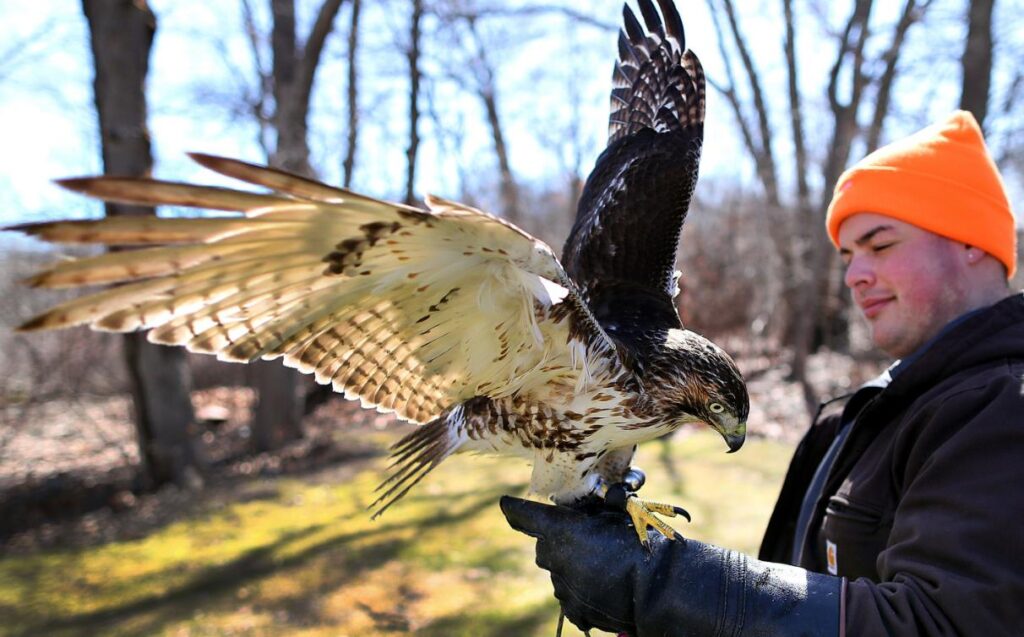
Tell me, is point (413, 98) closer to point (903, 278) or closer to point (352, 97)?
point (352, 97)

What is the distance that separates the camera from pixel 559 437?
7.37 ft

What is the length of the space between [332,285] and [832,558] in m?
1.59

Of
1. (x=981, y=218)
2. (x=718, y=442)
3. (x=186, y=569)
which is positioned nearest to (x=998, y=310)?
(x=981, y=218)

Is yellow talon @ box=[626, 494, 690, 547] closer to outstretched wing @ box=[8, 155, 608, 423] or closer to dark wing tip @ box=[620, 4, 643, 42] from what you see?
outstretched wing @ box=[8, 155, 608, 423]

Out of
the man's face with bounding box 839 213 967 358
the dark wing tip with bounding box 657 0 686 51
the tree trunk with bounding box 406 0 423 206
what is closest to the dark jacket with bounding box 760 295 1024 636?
the man's face with bounding box 839 213 967 358

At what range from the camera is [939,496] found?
4.46 feet

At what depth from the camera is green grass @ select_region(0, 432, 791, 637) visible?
13.4ft

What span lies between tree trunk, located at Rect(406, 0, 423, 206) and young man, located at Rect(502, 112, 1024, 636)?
842 centimetres

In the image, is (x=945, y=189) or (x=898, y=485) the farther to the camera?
(x=945, y=189)

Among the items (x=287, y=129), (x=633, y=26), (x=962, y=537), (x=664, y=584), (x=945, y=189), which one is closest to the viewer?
(x=962, y=537)

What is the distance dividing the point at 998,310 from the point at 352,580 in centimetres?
416

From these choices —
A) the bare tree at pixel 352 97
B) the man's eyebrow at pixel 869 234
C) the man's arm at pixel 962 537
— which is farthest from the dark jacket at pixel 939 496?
the bare tree at pixel 352 97

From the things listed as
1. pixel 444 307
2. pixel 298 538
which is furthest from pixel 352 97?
pixel 444 307

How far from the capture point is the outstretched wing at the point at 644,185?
9.37ft
